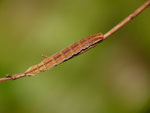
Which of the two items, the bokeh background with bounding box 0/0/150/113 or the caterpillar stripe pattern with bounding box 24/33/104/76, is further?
the bokeh background with bounding box 0/0/150/113

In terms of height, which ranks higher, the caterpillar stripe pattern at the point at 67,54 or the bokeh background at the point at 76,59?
the bokeh background at the point at 76,59

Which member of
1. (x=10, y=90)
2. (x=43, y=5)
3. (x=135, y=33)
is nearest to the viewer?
(x=10, y=90)

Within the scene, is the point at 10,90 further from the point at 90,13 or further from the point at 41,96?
the point at 90,13

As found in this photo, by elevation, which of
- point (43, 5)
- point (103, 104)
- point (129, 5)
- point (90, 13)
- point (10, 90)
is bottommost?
point (103, 104)

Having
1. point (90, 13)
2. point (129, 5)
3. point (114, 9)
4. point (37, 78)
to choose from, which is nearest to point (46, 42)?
point (37, 78)

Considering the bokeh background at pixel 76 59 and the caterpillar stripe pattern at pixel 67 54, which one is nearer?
the caterpillar stripe pattern at pixel 67 54

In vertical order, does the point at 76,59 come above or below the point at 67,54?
above

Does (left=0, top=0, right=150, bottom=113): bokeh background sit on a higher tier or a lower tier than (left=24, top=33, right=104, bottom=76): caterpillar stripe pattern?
higher

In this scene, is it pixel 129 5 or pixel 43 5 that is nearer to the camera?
pixel 129 5
